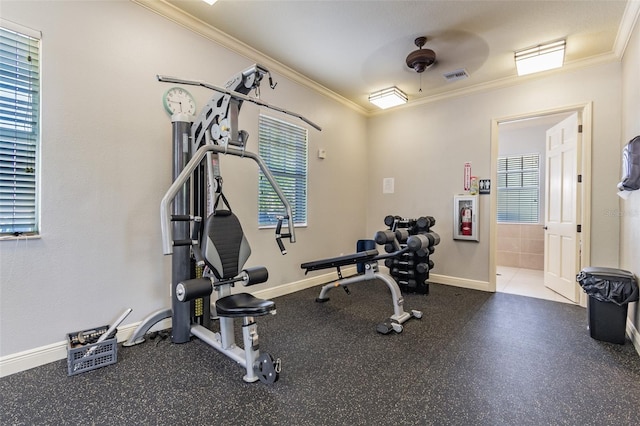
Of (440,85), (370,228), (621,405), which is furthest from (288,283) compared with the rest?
(440,85)

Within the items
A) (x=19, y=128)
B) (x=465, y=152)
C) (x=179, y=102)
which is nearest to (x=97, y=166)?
(x=19, y=128)

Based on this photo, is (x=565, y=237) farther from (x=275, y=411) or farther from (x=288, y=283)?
(x=275, y=411)

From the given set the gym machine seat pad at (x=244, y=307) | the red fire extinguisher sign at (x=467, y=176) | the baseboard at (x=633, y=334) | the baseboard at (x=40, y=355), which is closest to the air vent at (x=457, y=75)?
the red fire extinguisher sign at (x=467, y=176)

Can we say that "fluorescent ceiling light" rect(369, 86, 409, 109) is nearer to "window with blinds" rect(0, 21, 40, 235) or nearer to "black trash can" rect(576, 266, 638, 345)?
"black trash can" rect(576, 266, 638, 345)

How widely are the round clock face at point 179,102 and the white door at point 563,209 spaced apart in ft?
14.6

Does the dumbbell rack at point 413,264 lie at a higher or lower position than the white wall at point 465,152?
lower

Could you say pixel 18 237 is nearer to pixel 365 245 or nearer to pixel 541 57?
pixel 365 245

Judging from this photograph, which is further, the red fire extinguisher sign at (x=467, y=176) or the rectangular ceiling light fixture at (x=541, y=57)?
the red fire extinguisher sign at (x=467, y=176)

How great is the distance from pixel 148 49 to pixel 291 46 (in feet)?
4.75

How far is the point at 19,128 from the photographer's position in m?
2.08

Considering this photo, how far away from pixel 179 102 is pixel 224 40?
92 cm

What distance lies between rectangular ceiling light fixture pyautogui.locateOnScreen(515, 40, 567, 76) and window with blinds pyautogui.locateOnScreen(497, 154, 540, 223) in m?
3.41

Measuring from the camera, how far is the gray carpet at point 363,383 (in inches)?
64.9

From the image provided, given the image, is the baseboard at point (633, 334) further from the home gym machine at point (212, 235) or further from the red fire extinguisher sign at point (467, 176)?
the home gym machine at point (212, 235)
